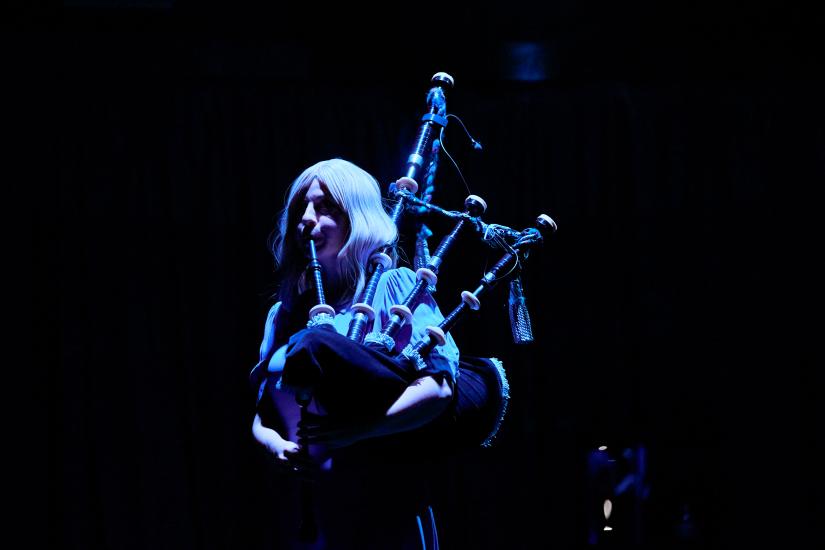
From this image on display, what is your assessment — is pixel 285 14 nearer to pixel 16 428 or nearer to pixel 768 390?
pixel 16 428

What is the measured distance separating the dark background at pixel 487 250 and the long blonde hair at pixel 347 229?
1.16 meters

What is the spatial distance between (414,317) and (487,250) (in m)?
1.37

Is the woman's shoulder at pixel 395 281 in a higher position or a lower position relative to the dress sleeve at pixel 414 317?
higher

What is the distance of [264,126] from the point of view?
2.76m

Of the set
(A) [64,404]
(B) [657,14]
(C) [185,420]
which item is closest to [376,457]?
(C) [185,420]

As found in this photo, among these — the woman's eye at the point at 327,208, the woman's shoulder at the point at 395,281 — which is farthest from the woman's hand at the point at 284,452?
the woman's eye at the point at 327,208

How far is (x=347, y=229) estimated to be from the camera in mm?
1528

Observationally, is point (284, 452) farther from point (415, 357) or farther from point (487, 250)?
point (487, 250)

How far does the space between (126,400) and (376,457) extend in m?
1.56

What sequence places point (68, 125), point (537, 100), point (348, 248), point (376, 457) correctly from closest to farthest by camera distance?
point (376, 457)
point (348, 248)
point (68, 125)
point (537, 100)

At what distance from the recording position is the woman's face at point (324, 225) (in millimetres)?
1504

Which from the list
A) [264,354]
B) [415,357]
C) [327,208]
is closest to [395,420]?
[415,357]

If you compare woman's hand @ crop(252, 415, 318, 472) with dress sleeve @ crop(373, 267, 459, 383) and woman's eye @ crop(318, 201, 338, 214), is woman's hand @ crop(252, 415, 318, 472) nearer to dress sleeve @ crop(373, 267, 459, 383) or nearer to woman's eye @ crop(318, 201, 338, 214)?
dress sleeve @ crop(373, 267, 459, 383)

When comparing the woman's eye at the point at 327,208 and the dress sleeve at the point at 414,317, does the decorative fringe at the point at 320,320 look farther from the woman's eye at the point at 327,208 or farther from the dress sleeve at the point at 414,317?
the woman's eye at the point at 327,208
